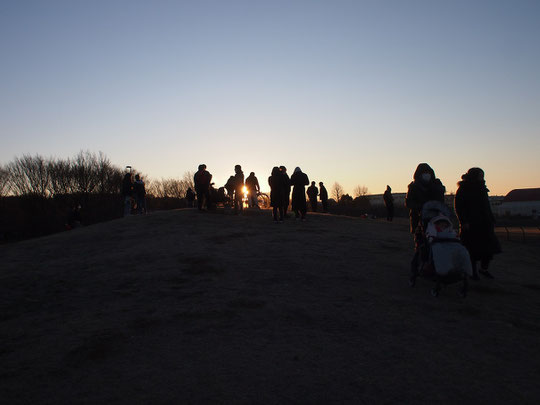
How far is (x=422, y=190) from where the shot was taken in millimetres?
7840

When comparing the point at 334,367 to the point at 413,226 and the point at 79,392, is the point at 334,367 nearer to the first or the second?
the point at 79,392

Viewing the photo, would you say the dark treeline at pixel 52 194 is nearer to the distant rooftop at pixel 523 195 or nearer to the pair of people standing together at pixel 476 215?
the pair of people standing together at pixel 476 215

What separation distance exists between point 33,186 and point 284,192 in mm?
44436

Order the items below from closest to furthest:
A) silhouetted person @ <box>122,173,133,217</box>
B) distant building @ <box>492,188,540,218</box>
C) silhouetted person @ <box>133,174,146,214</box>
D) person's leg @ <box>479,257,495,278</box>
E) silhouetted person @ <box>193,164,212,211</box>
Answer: person's leg @ <box>479,257,495,278</box>
silhouetted person @ <box>193,164,212,211</box>
silhouetted person @ <box>122,173,133,217</box>
silhouetted person @ <box>133,174,146,214</box>
distant building @ <box>492,188,540,218</box>

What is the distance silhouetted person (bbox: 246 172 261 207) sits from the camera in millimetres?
21156

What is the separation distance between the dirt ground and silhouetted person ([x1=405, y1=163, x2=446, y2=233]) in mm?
1334

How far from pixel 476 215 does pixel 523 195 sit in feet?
319

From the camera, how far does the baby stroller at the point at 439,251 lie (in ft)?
21.7

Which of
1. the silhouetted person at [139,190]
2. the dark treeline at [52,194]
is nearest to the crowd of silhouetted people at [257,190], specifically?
the silhouetted person at [139,190]

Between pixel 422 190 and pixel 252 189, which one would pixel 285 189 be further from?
pixel 422 190

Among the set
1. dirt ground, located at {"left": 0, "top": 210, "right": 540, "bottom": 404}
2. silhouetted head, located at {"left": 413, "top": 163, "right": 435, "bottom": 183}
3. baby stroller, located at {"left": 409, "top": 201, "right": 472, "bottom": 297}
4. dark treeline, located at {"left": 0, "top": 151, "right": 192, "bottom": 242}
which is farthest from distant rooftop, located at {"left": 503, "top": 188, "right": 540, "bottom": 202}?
baby stroller, located at {"left": 409, "top": 201, "right": 472, "bottom": 297}

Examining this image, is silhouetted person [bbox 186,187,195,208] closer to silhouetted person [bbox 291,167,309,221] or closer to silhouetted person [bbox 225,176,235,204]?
silhouetted person [bbox 225,176,235,204]

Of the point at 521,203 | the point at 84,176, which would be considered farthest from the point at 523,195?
the point at 84,176

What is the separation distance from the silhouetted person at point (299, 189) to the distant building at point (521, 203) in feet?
256
